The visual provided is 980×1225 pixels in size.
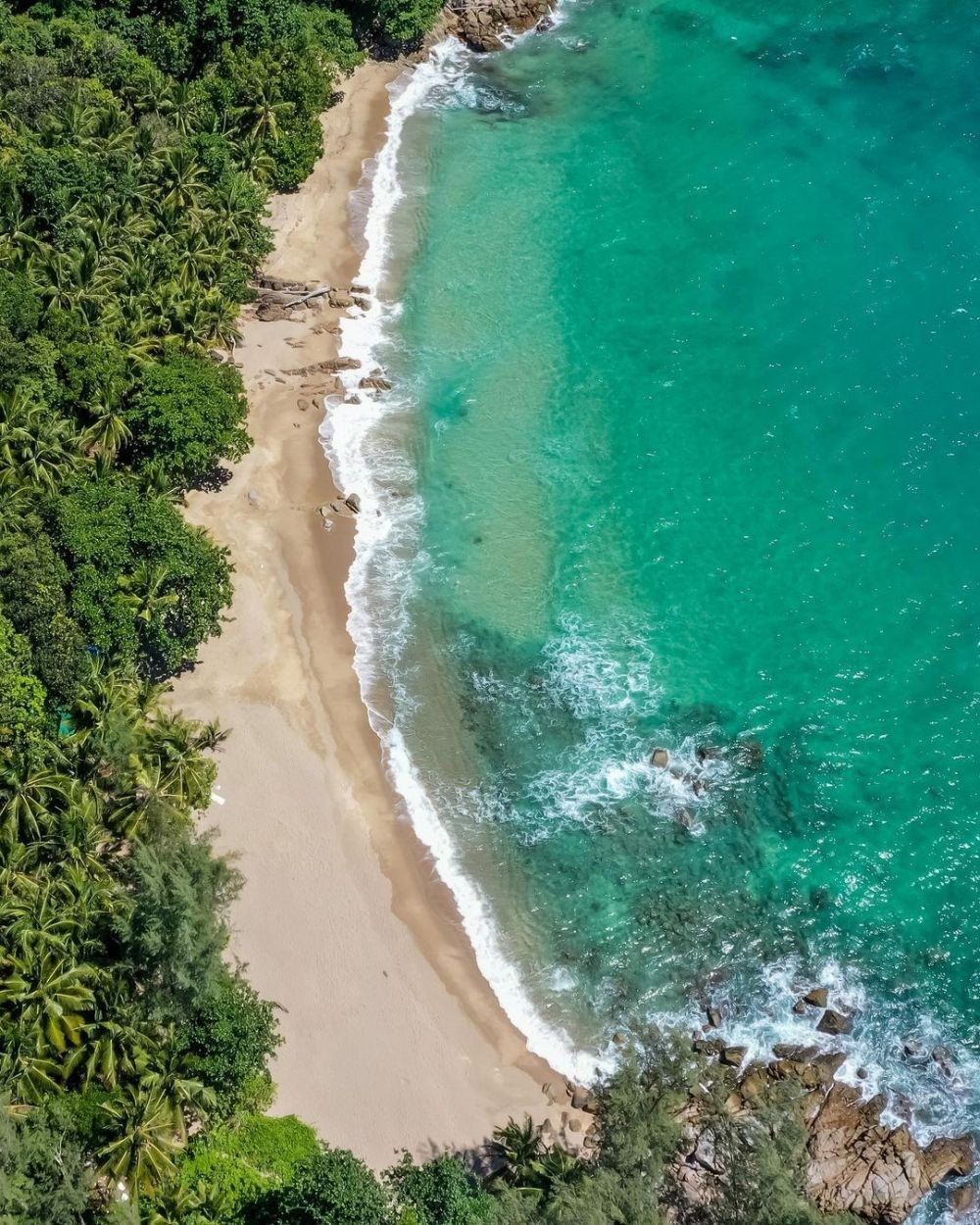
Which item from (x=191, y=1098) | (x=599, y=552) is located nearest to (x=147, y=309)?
(x=599, y=552)

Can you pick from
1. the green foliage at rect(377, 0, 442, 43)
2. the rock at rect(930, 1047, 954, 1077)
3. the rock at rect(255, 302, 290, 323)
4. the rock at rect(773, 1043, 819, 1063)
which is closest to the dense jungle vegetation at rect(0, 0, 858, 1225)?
the rock at rect(255, 302, 290, 323)

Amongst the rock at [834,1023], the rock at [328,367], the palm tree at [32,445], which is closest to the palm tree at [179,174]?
the rock at [328,367]

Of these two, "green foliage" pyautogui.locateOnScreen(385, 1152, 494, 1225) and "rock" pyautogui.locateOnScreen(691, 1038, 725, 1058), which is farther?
"rock" pyautogui.locateOnScreen(691, 1038, 725, 1058)

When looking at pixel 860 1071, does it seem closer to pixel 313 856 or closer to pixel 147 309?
pixel 313 856

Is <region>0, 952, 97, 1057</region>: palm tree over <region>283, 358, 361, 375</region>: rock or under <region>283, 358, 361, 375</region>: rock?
under

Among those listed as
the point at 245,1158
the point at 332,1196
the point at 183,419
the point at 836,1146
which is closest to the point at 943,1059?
the point at 836,1146

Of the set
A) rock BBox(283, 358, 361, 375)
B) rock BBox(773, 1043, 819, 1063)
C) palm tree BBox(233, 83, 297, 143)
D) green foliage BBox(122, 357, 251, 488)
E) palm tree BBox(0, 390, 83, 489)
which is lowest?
rock BBox(773, 1043, 819, 1063)

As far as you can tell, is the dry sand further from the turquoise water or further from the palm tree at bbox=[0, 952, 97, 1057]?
the palm tree at bbox=[0, 952, 97, 1057]

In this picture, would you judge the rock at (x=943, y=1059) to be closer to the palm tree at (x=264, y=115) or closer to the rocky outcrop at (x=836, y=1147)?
the rocky outcrop at (x=836, y=1147)
